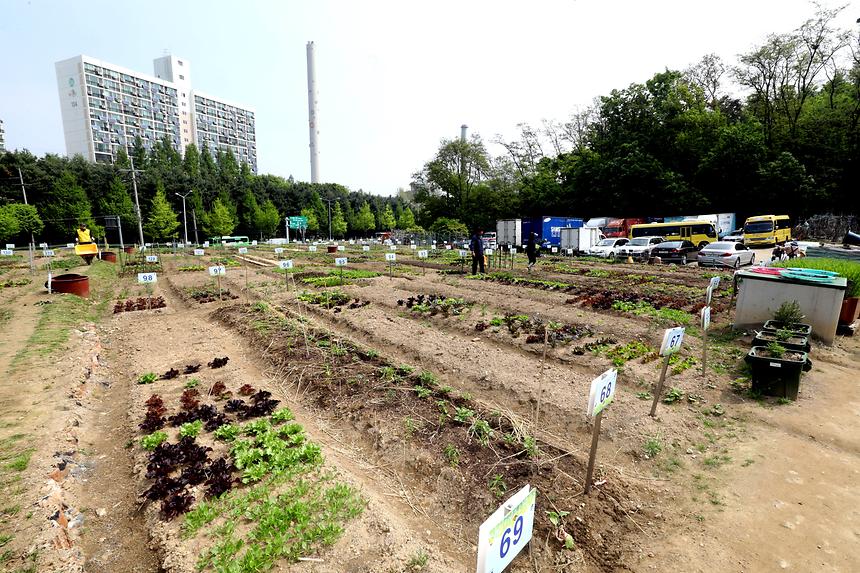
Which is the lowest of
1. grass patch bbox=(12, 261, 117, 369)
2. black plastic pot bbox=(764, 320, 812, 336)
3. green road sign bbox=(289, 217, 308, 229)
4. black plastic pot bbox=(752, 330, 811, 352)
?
grass patch bbox=(12, 261, 117, 369)

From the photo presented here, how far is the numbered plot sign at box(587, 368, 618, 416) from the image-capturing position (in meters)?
3.95

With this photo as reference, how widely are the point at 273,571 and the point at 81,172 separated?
73126 mm

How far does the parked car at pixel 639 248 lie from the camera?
90.5 feet

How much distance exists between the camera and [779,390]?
6422 millimetres

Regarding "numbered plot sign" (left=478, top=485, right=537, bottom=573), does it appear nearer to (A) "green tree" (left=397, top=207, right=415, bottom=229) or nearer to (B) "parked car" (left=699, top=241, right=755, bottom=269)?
(B) "parked car" (left=699, top=241, right=755, bottom=269)

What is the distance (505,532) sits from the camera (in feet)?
6.95

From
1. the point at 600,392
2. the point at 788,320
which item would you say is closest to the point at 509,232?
the point at 788,320

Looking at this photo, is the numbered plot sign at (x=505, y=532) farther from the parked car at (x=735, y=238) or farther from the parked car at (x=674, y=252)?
the parked car at (x=735, y=238)

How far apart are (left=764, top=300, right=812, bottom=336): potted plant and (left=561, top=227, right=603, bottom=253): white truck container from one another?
1008 inches

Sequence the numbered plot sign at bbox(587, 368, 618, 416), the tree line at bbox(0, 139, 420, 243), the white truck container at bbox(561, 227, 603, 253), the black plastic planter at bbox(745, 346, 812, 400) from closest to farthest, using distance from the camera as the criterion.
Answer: the numbered plot sign at bbox(587, 368, 618, 416)
the black plastic planter at bbox(745, 346, 812, 400)
the white truck container at bbox(561, 227, 603, 253)
the tree line at bbox(0, 139, 420, 243)

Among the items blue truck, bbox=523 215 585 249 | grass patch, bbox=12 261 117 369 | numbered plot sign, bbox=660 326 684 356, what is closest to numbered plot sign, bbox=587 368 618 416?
numbered plot sign, bbox=660 326 684 356

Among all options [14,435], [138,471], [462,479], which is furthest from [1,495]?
[462,479]


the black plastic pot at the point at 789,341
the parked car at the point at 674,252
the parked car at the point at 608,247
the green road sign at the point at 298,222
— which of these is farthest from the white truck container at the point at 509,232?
the green road sign at the point at 298,222

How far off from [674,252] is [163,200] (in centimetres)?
6413
